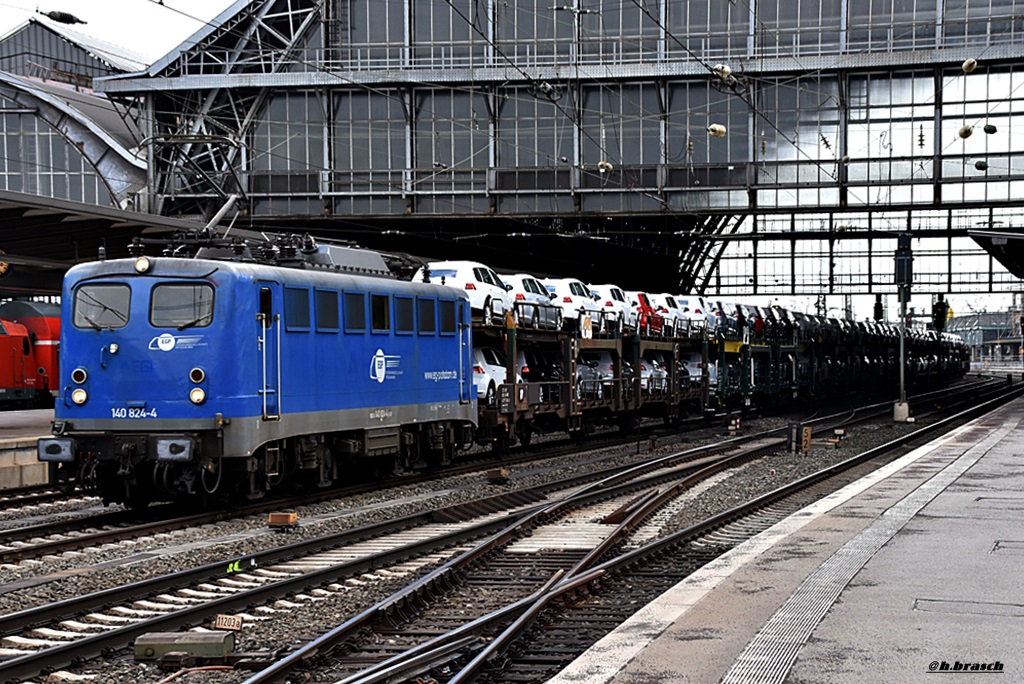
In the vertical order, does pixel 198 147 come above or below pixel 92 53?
below

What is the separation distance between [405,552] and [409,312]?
710 cm

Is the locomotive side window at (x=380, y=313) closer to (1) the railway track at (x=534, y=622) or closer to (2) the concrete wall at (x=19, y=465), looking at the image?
(1) the railway track at (x=534, y=622)

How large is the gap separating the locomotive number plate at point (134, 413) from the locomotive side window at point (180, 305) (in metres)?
1.05

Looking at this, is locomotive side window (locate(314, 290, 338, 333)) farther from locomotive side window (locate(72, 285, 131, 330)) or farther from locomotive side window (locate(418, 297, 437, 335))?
locomotive side window (locate(418, 297, 437, 335))

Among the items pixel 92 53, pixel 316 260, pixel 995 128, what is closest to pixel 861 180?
pixel 995 128

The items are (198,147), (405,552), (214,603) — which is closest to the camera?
(214,603)

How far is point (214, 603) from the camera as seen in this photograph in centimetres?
962

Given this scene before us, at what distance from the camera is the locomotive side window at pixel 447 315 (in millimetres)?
20438

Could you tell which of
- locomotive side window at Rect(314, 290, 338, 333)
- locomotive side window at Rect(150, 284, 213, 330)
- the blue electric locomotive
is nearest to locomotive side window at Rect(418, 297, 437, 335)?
the blue electric locomotive

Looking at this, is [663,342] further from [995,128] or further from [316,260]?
[316,260]

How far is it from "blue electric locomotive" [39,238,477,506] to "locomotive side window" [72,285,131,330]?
17mm

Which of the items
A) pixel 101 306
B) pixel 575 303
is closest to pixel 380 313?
pixel 101 306

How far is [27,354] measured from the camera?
36.2 meters

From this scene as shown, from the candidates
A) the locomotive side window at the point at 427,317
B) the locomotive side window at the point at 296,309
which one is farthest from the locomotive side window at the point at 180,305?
the locomotive side window at the point at 427,317
